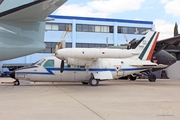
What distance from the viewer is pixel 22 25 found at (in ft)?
30.5

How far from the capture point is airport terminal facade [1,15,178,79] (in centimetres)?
4069

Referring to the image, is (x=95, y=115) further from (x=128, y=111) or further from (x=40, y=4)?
(x=40, y=4)

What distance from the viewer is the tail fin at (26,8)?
25.3ft

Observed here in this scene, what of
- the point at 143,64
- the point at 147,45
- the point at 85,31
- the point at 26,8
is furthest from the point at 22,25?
the point at 85,31

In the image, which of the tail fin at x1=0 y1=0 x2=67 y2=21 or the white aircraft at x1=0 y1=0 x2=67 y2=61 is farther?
the white aircraft at x1=0 y1=0 x2=67 y2=61

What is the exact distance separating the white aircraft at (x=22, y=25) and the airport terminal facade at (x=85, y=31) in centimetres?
3070

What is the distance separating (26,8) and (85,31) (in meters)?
35.7

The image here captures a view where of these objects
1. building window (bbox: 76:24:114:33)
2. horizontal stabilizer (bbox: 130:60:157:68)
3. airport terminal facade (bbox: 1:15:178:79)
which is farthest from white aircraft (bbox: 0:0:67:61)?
building window (bbox: 76:24:114:33)

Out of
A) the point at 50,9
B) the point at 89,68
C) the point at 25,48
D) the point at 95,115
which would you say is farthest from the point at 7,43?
the point at 89,68

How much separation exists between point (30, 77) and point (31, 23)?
6331 millimetres

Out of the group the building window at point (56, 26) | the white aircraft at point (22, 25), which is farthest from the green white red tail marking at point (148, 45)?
the building window at point (56, 26)

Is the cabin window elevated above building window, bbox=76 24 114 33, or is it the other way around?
building window, bbox=76 24 114 33

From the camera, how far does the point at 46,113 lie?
6.44 metres

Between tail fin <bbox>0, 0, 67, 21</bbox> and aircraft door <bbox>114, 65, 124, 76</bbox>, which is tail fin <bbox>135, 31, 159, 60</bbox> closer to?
aircraft door <bbox>114, 65, 124, 76</bbox>
